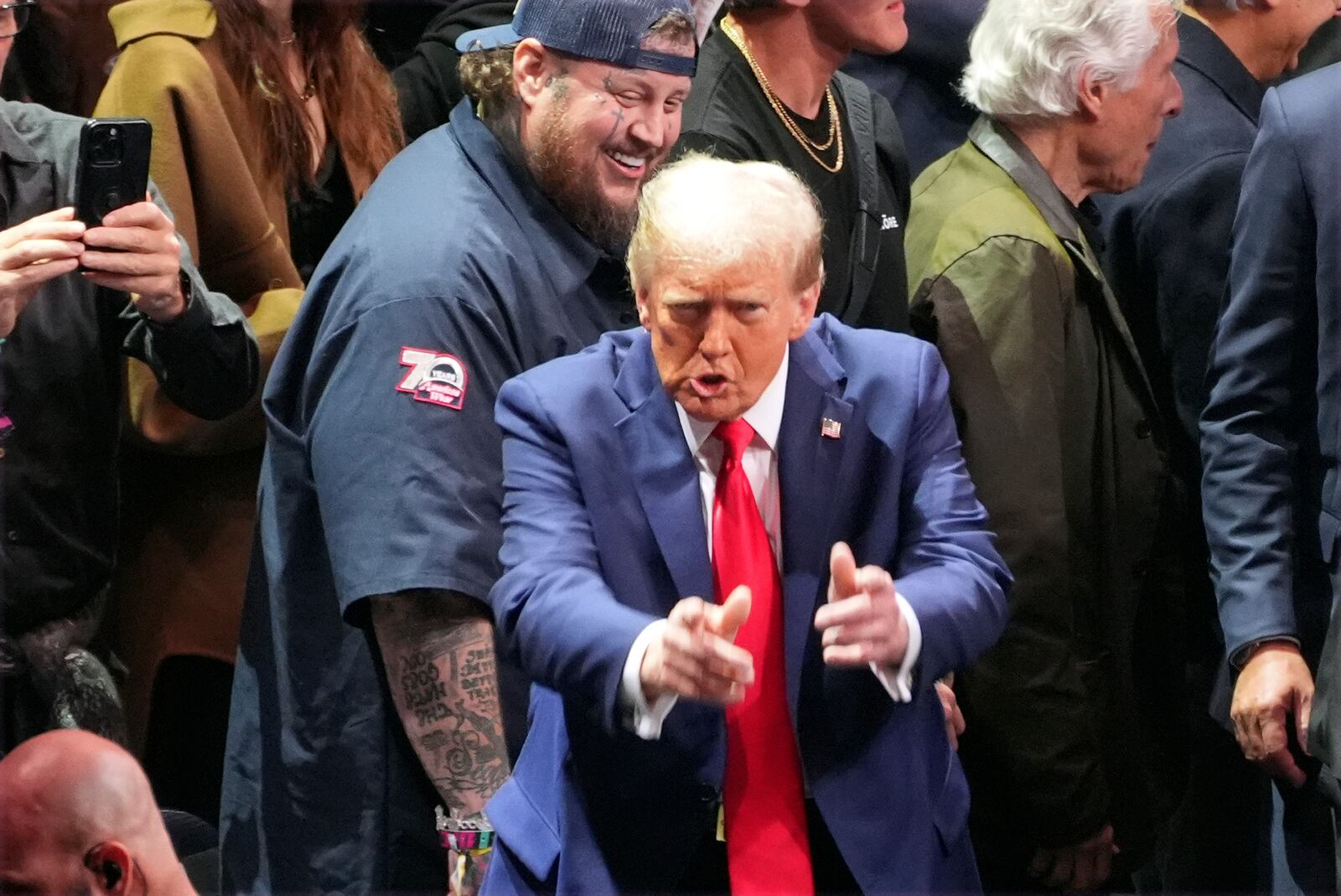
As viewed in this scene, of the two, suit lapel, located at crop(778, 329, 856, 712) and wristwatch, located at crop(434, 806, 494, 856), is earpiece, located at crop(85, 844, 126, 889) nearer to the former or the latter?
wristwatch, located at crop(434, 806, 494, 856)

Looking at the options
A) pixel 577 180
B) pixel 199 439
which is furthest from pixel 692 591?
pixel 199 439

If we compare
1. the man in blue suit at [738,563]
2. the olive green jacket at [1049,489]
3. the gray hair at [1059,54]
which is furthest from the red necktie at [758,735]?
the gray hair at [1059,54]

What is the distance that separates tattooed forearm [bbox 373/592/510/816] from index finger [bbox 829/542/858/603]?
0.63m

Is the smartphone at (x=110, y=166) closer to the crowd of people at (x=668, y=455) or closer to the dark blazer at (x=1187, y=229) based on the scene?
the crowd of people at (x=668, y=455)

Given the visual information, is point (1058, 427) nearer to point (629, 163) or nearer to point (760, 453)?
point (629, 163)

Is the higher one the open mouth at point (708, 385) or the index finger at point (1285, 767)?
the open mouth at point (708, 385)

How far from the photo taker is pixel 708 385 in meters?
2.21

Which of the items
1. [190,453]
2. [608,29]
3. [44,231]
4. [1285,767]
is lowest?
[1285,767]

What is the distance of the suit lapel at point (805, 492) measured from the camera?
220 cm

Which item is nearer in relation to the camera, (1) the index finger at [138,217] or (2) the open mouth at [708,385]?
(2) the open mouth at [708,385]

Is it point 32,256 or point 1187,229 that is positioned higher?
point 32,256

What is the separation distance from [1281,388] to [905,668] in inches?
42.7

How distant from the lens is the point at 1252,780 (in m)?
3.57

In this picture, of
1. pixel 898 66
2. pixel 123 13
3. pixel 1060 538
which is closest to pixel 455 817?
pixel 1060 538
